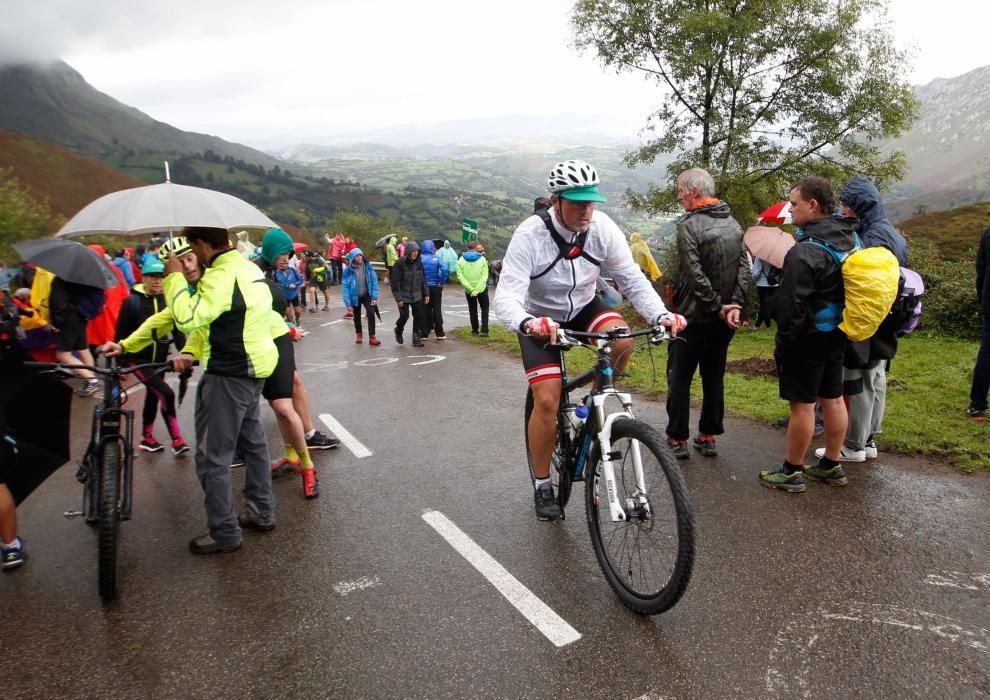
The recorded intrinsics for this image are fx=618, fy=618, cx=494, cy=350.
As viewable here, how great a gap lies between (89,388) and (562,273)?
324 inches

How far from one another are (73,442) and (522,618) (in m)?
6.07

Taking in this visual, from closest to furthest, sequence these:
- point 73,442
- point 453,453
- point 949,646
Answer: point 949,646, point 453,453, point 73,442

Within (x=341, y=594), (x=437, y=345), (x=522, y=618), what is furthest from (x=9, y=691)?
(x=437, y=345)

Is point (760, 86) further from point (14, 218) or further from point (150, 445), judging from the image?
point (14, 218)

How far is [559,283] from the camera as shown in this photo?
3902 mm

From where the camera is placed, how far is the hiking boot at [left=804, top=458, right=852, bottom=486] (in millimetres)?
4617

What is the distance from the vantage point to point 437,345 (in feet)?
40.4

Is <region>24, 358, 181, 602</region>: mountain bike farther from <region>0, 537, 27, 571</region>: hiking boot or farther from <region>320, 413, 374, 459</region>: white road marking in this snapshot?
<region>320, 413, 374, 459</region>: white road marking

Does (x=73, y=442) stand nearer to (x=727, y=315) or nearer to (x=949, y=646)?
(x=727, y=315)

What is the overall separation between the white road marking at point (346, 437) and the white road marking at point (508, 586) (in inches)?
67.5

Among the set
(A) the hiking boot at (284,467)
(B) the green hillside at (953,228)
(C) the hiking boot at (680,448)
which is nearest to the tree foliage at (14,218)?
(A) the hiking boot at (284,467)

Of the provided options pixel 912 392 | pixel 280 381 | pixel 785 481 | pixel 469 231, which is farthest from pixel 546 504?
pixel 469 231

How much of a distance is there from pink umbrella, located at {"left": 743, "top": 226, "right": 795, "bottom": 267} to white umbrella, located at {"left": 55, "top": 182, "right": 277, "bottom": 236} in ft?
13.3

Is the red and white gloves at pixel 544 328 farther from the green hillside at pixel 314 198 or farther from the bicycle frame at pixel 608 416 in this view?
the green hillside at pixel 314 198
